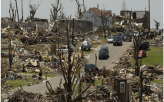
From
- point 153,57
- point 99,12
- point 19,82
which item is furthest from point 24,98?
point 99,12

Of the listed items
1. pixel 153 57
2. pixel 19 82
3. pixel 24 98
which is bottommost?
pixel 19 82

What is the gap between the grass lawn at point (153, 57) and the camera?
43531 millimetres

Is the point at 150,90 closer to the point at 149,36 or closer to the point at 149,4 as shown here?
the point at 149,36

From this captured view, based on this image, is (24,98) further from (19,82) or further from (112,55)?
(112,55)

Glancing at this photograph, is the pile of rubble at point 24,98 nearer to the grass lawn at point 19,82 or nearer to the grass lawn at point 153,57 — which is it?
the grass lawn at point 19,82

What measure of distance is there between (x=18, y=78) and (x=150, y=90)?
15.2 m

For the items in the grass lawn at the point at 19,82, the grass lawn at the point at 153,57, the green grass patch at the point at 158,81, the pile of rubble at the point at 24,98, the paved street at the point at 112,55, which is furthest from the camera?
the paved street at the point at 112,55

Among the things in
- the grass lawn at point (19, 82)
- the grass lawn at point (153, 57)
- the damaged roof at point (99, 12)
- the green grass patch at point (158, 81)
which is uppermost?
the damaged roof at point (99, 12)

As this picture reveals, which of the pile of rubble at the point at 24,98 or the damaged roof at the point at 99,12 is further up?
the damaged roof at the point at 99,12

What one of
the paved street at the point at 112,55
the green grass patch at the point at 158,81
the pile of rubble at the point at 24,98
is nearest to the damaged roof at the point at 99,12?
the paved street at the point at 112,55

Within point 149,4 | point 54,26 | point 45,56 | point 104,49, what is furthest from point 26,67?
point 149,4

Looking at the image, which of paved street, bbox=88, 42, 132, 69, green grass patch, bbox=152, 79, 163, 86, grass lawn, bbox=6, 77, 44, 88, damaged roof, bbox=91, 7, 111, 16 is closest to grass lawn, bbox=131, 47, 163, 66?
paved street, bbox=88, 42, 132, 69

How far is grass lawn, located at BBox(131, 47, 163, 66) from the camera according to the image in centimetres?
4353

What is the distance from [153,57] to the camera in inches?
1841
